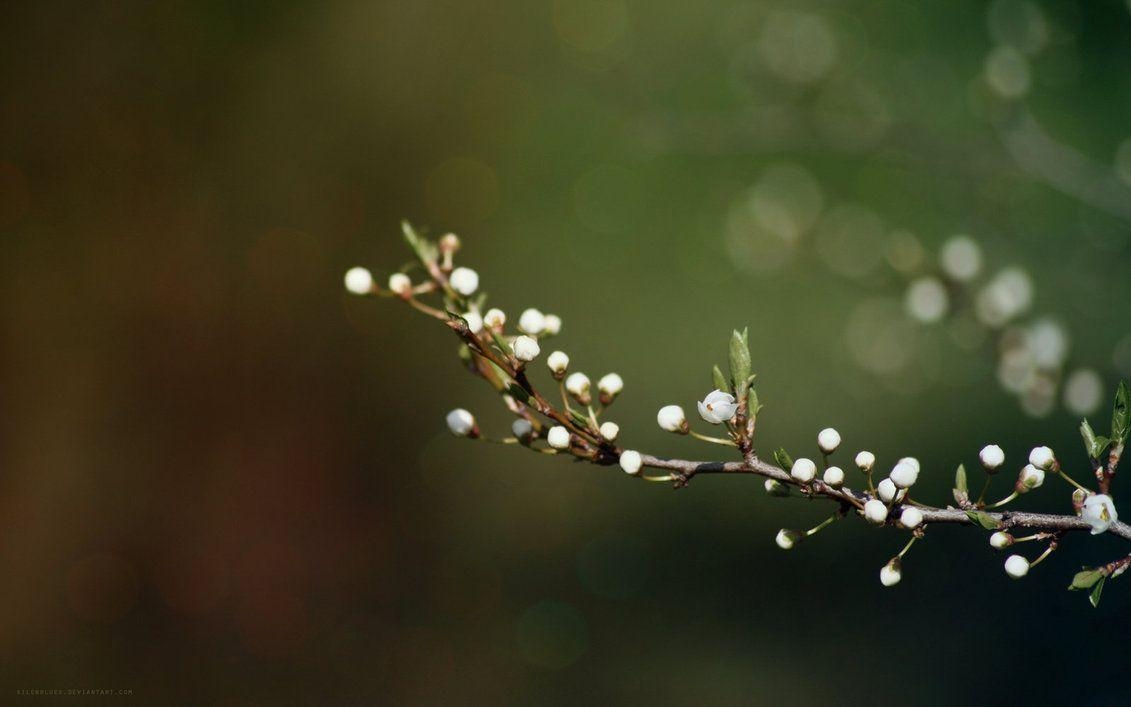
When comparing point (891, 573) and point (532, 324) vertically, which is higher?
point (532, 324)

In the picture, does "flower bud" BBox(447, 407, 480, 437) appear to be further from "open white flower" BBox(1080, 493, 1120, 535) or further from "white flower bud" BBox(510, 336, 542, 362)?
"open white flower" BBox(1080, 493, 1120, 535)

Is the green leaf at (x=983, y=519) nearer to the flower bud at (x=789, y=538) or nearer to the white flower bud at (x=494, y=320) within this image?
the flower bud at (x=789, y=538)

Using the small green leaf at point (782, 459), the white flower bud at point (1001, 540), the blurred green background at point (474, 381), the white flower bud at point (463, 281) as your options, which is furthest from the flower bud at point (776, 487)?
the blurred green background at point (474, 381)

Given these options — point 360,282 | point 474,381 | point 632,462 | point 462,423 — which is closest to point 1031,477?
point 632,462

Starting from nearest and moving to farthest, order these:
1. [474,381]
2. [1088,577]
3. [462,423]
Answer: [1088,577] → [462,423] → [474,381]

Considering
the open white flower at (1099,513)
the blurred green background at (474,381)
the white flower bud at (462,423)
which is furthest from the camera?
the blurred green background at (474,381)

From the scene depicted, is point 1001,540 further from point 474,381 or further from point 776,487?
point 474,381
